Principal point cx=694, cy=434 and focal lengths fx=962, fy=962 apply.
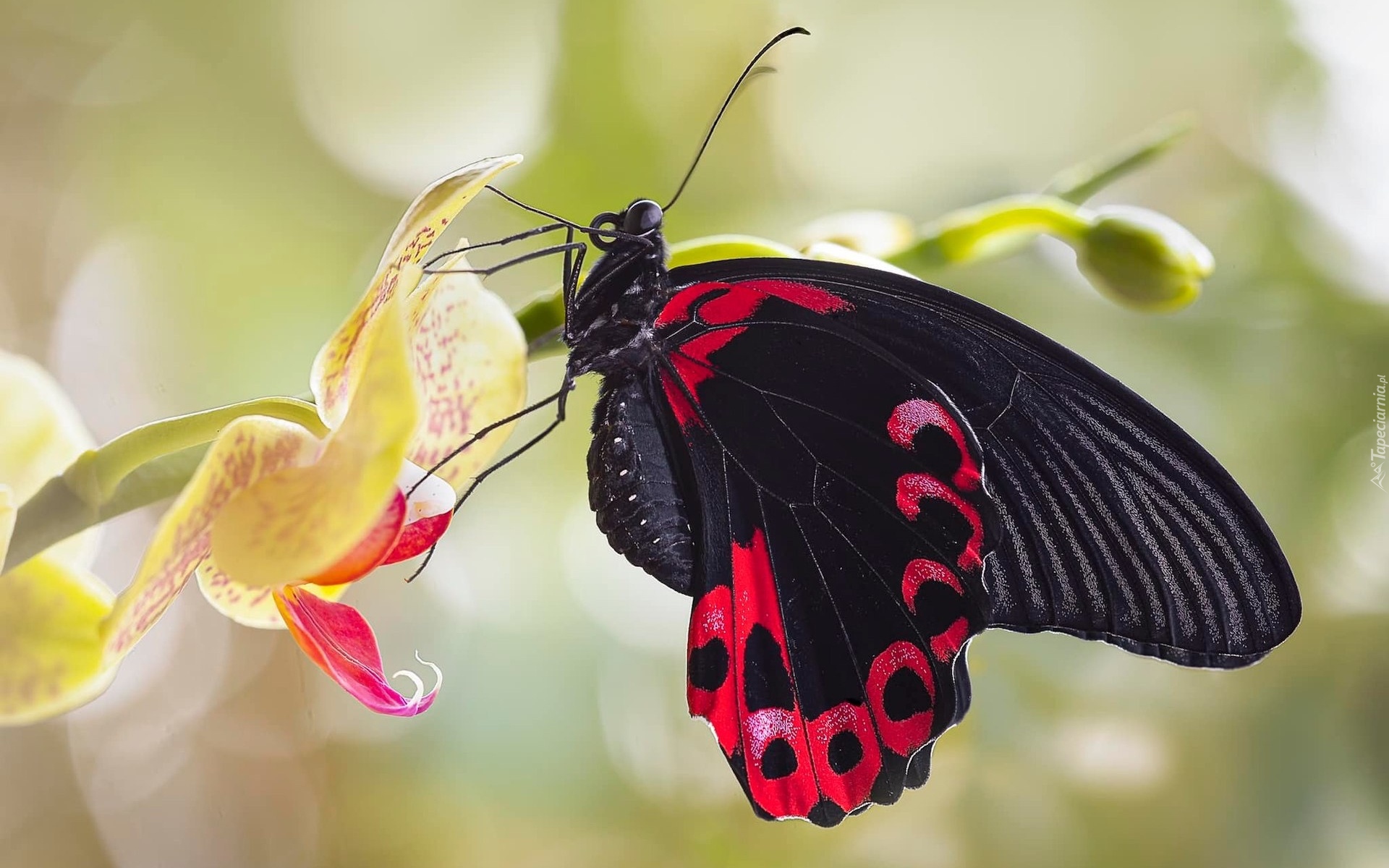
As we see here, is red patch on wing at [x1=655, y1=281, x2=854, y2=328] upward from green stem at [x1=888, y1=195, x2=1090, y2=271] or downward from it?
downward

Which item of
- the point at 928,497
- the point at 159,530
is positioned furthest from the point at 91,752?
the point at 928,497

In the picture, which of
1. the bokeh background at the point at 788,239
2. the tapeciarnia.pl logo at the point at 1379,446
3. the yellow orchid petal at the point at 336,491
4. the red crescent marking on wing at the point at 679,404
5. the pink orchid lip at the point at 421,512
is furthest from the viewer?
the tapeciarnia.pl logo at the point at 1379,446

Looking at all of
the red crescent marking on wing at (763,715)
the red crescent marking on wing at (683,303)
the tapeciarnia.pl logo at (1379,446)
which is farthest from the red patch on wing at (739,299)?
the tapeciarnia.pl logo at (1379,446)

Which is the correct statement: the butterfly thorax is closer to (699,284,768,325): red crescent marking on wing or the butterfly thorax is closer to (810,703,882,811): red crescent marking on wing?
(699,284,768,325): red crescent marking on wing

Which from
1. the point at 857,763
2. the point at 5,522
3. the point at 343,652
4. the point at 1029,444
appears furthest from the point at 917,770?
the point at 5,522

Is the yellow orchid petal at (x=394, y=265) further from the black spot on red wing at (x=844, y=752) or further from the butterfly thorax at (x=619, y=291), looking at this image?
the black spot on red wing at (x=844, y=752)

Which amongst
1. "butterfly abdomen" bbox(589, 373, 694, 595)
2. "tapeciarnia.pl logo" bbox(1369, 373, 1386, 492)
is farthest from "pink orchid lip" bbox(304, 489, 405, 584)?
"tapeciarnia.pl logo" bbox(1369, 373, 1386, 492)

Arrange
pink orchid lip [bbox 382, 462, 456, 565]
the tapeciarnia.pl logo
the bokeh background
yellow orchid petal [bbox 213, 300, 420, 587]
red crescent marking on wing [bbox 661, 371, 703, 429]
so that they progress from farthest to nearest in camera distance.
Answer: the tapeciarnia.pl logo, the bokeh background, red crescent marking on wing [bbox 661, 371, 703, 429], pink orchid lip [bbox 382, 462, 456, 565], yellow orchid petal [bbox 213, 300, 420, 587]
